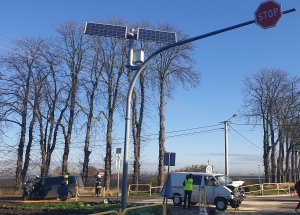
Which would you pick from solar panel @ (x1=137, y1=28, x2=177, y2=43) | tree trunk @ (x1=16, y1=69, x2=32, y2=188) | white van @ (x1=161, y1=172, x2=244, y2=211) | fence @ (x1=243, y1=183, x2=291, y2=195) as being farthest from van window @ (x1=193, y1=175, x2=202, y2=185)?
tree trunk @ (x1=16, y1=69, x2=32, y2=188)

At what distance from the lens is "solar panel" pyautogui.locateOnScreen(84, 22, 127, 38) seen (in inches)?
658

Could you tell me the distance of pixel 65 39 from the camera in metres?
51.2

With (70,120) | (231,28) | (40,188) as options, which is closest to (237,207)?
(231,28)

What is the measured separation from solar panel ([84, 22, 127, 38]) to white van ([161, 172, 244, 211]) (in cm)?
928

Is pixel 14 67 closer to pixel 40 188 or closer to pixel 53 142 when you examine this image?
pixel 53 142

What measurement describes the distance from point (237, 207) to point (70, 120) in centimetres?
3020

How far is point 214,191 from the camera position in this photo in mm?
23672

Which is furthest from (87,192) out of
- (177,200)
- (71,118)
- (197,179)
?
(197,179)

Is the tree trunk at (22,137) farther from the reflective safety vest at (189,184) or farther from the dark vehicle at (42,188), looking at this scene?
the reflective safety vest at (189,184)

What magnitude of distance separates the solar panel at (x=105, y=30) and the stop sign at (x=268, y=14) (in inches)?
209

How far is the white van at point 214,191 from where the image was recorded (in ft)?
76.6

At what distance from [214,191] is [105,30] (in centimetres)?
1095

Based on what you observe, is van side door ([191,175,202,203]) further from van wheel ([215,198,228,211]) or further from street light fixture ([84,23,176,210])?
street light fixture ([84,23,176,210])

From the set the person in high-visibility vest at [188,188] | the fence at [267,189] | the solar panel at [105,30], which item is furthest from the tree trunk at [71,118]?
the solar panel at [105,30]
